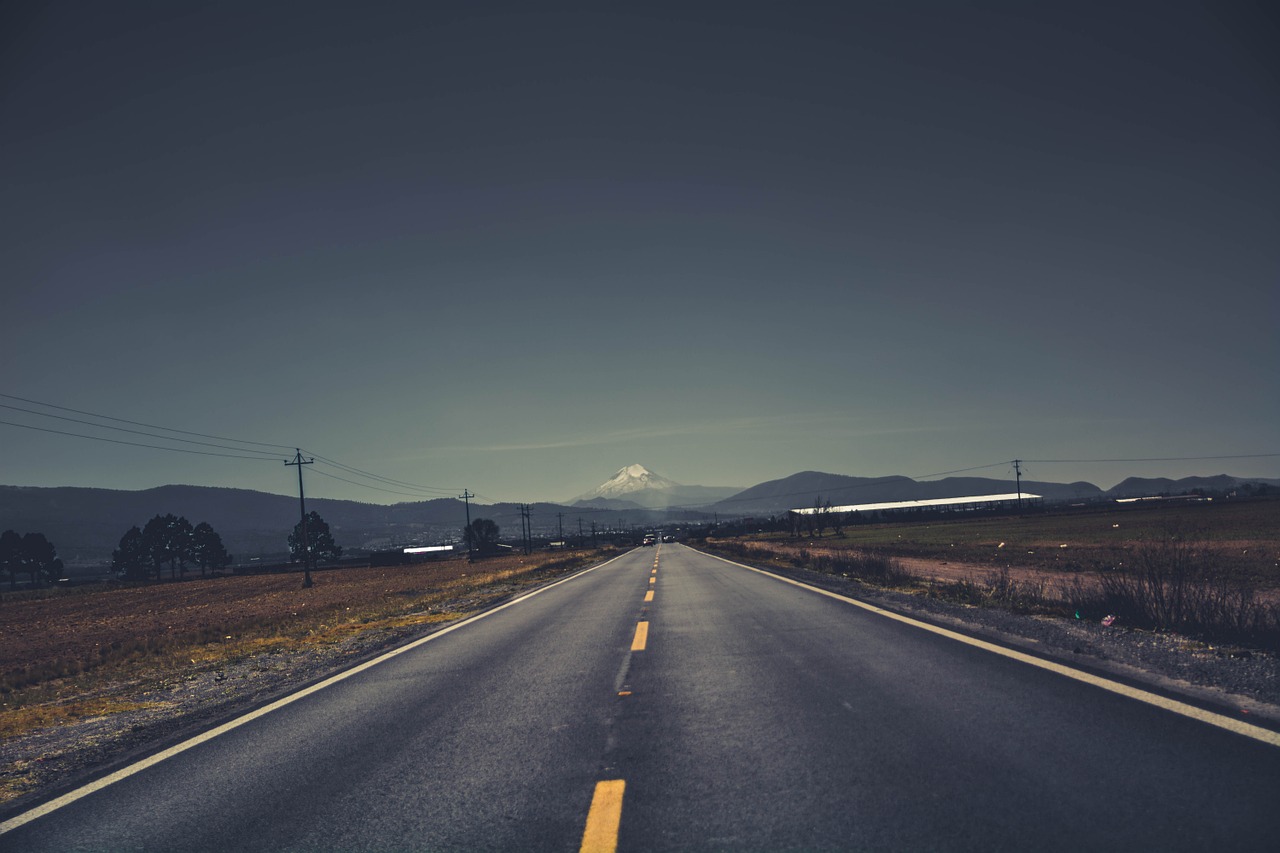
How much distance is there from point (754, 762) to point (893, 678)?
2688mm

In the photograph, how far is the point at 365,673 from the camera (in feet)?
28.7

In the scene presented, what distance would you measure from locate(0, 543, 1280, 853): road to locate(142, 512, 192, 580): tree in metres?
140

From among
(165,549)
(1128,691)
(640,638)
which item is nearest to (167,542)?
(165,549)

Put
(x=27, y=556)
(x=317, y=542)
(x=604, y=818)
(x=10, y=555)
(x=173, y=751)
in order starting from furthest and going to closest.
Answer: (x=317, y=542) → (x=27, y=556) → (x=10, y=555) → (x=173, y=751) → (x=604, y=818)

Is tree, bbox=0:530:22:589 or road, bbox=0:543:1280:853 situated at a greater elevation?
road, bbox=0:543:1280:853

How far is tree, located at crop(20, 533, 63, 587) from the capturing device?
105688 mm

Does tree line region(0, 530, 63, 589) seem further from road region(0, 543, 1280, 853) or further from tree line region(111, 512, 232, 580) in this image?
road region(0, 543, 1280, 853)

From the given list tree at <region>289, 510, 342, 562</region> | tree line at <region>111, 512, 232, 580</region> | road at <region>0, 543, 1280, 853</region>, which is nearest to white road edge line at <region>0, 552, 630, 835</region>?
road at <region>0, 543, 1280, 853</region>

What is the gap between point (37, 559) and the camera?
351 ft

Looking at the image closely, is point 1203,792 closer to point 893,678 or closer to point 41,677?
point 893,678

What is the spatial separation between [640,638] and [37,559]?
5472 inches

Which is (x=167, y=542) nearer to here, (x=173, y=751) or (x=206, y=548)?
(x=206, y=548)

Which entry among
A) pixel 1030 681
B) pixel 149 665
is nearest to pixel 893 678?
pixel 1030 681

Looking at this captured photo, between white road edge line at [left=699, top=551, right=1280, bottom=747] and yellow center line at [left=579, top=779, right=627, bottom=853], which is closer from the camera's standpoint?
yellow center line at [left=579, top=779, right=627, bottom=853]
